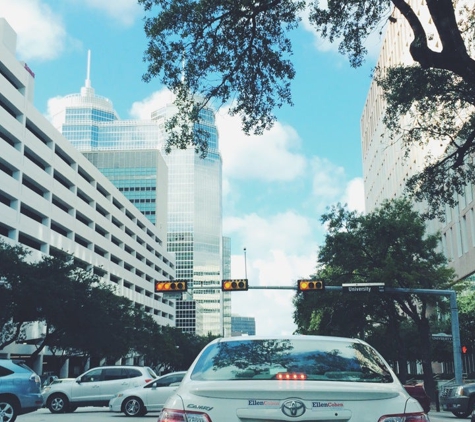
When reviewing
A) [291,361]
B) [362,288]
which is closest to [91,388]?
[362,288]

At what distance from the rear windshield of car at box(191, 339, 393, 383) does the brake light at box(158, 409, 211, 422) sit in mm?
495

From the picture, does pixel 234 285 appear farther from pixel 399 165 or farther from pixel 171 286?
pixel 399 165

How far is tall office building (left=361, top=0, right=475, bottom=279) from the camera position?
46438mm

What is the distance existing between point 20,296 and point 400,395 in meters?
35.6

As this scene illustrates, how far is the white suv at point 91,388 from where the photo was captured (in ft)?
75.6

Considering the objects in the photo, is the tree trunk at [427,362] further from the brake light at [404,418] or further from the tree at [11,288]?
the brake light at [404,418]

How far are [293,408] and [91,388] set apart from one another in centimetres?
2043

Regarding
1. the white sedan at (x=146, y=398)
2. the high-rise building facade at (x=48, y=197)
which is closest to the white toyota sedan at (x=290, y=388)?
the white sedan at (x=146, y=398)

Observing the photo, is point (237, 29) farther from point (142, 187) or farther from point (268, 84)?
point (142, 187)

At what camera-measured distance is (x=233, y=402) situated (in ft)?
14.2

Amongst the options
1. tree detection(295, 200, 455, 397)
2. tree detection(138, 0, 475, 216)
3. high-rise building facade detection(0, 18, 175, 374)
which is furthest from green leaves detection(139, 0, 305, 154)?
high-rise building facade detection(0, 18, 175, 374)

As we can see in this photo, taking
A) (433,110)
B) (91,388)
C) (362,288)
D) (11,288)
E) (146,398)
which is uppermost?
(433,110)

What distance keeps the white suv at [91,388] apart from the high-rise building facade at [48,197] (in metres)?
22.9

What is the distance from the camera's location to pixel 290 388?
14.3 ft
